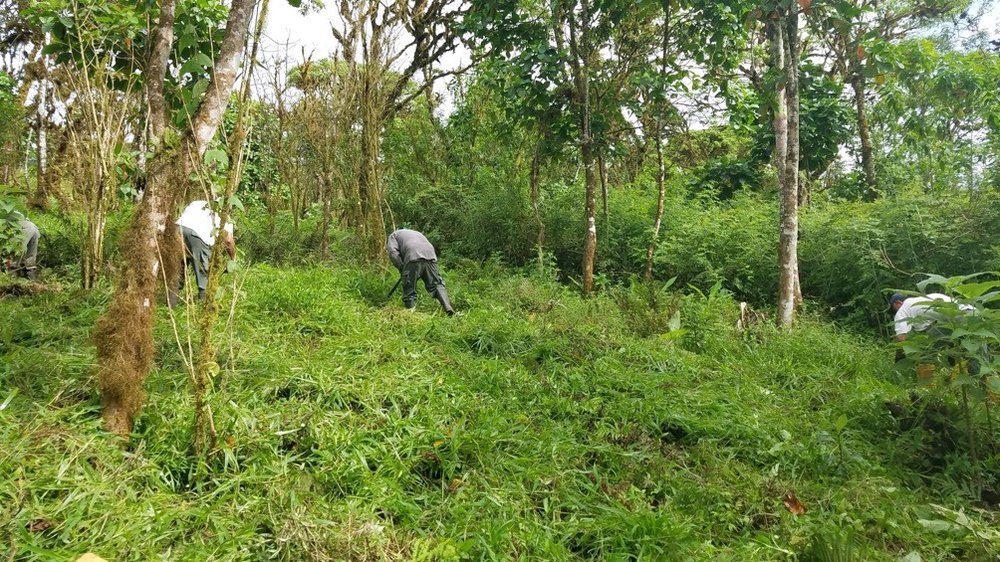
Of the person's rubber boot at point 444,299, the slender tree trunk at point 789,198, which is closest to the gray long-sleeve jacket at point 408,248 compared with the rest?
the person's rubber boot at point 444,299

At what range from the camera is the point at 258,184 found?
1059 centimetres

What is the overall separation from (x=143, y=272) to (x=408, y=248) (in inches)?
128

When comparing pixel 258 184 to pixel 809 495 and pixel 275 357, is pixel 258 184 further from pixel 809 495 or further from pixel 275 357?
pixel 809 495

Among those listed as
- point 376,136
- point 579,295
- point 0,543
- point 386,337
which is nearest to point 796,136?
point 579,295

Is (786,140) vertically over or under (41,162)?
under

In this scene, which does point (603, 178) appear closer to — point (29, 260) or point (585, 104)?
point (585, 104)

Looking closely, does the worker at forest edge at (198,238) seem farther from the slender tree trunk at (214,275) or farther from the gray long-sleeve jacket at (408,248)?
the slender tree trunk at (214,275)

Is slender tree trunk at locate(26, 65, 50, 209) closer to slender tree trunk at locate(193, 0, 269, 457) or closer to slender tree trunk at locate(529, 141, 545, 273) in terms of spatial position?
slender tree trunk at locate(529, 141, 545, 273)

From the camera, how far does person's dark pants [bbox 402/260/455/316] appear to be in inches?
226

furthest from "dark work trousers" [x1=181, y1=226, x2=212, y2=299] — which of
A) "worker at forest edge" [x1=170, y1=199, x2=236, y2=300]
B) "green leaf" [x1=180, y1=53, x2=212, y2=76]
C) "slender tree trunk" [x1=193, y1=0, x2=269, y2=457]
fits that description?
"slender tree trunk" [x1=193, y1=0, x2=269, y2=457]

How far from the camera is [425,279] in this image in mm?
5836

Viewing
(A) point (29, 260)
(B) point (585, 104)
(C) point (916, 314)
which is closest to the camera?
(C) point (916, 314)

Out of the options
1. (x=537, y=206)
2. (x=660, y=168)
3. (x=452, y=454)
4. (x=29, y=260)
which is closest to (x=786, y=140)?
(x=660, y=168)

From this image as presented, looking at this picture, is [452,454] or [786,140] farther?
[786,140]
